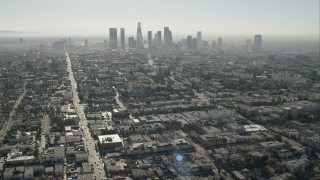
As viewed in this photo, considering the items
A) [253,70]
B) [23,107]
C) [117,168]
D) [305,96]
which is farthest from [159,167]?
[253,70]

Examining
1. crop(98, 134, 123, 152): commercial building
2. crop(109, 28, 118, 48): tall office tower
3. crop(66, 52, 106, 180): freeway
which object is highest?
crop(109, 28, 118, 48): tall office tower

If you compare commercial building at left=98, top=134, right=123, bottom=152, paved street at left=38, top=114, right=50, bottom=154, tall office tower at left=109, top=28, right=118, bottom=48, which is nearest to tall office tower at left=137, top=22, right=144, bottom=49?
tall office tower at left=109, top=28, right=118, bottom=48

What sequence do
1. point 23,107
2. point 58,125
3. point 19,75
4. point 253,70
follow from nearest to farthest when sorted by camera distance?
1. point 58,125
2. point 23,107
3. point 19,75
4. point 253,70

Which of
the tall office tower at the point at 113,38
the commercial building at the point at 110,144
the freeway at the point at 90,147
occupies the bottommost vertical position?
the freeway at the point at 90,147

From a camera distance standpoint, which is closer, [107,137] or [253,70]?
[107,137]

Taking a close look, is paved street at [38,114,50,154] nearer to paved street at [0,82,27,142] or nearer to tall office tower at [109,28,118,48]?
paved street at [0,82,27,142]

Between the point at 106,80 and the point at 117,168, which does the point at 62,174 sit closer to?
the point at 117,168

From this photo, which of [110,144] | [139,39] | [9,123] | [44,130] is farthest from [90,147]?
[139,39]

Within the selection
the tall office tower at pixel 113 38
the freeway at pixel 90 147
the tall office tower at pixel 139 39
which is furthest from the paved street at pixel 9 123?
the tall office tower at pixel 113 38

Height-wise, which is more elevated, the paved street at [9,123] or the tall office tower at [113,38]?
the tall office tower at [113,38]

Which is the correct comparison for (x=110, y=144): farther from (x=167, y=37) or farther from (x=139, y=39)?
(x=167, y=37)

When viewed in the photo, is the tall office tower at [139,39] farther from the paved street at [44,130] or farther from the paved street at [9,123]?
the paved street at [44,130]
